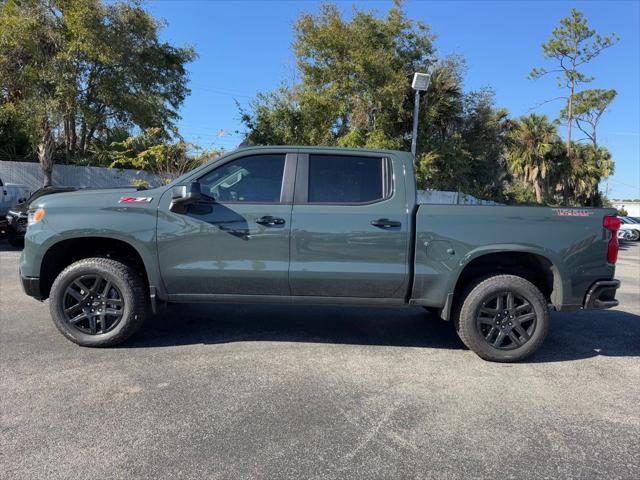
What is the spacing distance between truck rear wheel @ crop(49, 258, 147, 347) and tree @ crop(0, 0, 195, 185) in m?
13.2

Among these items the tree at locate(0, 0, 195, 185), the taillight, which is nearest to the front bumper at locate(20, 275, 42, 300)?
the taillight

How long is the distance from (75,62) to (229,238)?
47.1ft

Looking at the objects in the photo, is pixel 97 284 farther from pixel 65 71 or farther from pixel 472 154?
pixel 472 154

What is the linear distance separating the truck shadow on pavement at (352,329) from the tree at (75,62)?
41.1 ft

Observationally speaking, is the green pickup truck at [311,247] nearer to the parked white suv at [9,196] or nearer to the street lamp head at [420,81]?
the street lamp head at [420,81]

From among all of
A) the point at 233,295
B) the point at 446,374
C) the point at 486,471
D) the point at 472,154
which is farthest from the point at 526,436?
the point at 472,154

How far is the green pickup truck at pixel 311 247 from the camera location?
447 centimetres

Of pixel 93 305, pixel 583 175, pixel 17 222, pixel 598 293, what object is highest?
pixel 583 175

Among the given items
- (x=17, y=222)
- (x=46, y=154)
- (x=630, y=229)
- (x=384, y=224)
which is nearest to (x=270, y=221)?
(x=384, y=224)

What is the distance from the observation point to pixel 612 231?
452 cm

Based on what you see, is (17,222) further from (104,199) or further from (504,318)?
(504,318)

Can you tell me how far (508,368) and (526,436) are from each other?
1308mm

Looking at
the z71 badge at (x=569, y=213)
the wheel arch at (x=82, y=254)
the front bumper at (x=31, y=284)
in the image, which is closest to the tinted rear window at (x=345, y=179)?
the z71 badge at (x=569, y=213)

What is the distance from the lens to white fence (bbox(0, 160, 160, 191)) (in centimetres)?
1866
